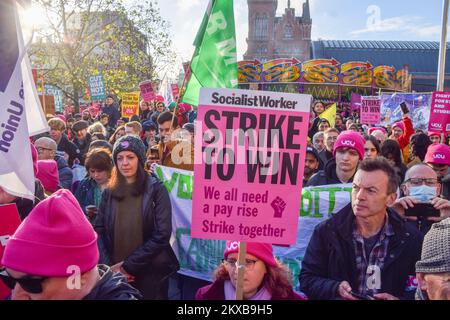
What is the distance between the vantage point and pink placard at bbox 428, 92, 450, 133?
7621mm

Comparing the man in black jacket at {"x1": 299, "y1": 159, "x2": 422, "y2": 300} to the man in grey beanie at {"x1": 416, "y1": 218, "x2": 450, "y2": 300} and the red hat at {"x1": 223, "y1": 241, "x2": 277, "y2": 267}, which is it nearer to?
the red hat at {"x1": 223, "y1": 241, "x2": 277, "y2": 267}

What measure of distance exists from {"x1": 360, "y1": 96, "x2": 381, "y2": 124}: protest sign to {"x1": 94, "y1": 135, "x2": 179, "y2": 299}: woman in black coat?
961cm

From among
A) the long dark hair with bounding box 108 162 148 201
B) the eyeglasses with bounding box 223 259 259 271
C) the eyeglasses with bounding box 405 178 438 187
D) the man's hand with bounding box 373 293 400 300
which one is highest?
the eyeglasses with bounding box 405 178 438 187

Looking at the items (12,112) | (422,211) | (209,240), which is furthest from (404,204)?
(12,112)

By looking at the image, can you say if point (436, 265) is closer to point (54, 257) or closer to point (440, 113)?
point (54, 257)

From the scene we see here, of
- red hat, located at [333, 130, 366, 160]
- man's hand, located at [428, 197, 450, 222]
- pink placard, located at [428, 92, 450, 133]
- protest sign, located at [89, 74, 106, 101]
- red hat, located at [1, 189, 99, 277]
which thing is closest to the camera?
red hat, located at [1, 189, 99, 277]

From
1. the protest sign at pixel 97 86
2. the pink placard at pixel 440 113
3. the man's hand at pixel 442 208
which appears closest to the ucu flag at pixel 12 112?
the man's hand at pixel 442 208

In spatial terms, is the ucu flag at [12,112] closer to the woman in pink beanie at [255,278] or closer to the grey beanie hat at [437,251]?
the woman in pink beanie at [255,278]

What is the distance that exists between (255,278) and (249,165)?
23.8 inches

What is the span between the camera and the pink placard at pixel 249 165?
2.49 m

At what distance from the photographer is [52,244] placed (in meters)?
1.76

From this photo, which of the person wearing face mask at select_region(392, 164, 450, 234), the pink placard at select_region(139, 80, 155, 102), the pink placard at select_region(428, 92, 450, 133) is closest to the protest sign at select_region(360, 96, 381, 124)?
the pink placard at select_region(428, 92, 450, 133)

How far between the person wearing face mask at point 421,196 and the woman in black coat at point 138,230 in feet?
5.38
